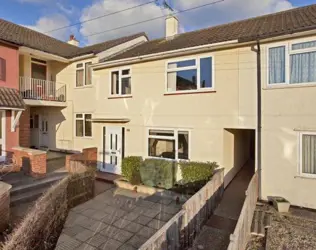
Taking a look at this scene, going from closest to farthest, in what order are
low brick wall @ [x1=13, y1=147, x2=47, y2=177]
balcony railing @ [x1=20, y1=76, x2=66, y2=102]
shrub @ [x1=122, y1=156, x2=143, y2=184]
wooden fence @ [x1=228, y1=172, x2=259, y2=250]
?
wooden fence @ [x1=228, y1=172, x2=259, y2=250]
low brick wall @ [x1=13, y1=147, x2=47, y2=177]
shrub @ [x1=122, y1=156, x2=143, y2=184]
balcony railing @ [x1=20, y1=76, x2=66, y2=102]

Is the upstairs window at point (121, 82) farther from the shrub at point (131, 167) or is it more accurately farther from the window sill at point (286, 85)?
the window sill at point (286, 85)

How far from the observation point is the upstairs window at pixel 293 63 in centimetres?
748

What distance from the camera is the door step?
230 inches

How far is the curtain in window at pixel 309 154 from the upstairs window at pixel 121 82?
819cm

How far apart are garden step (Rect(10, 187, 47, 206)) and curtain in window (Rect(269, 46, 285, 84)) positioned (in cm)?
951

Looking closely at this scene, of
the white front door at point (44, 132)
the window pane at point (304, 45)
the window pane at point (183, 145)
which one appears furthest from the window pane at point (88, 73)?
the window pane at point (304, 45)

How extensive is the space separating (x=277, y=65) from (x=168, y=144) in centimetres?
550

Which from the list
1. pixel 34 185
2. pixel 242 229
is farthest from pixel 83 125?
pixel 242 229

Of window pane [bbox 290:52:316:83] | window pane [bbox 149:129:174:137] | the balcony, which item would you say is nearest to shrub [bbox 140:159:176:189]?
window pane [bbox 149:129:174:137]

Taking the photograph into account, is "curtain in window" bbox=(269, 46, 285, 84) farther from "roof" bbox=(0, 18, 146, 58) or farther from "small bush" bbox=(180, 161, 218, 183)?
"roof" bbox=(0, 18, 146, 58)

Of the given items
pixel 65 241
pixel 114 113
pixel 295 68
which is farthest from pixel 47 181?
pixel 295 68

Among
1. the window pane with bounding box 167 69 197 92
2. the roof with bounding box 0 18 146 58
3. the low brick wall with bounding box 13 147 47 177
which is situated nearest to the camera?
the low brick wall with bounding box 13 147 47 177

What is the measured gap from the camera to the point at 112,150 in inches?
499

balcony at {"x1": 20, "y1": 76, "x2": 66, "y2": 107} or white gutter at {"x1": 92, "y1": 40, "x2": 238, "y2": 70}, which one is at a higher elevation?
white gutter at {"x1": 92, "y1": 40, "x2": 238, "y2": 70}
